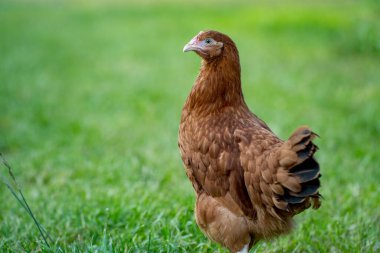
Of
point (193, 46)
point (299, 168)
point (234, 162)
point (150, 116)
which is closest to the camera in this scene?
point (299, 168)

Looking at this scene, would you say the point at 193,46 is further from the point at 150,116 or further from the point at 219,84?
the point at 150,116

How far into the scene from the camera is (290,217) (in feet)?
10.4

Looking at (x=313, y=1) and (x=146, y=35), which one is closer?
(x=146, y=35)

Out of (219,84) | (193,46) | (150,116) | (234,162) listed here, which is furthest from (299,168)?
(150,116)

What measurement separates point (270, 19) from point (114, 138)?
846cm

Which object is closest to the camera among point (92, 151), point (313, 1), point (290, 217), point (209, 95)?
point (290, 217)

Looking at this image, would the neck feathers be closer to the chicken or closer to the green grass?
the chicken

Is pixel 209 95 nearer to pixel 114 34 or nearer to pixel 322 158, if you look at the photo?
pixel 322 158

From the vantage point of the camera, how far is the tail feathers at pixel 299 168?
9.17ft

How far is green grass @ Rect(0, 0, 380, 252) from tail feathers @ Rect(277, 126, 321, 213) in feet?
3.32

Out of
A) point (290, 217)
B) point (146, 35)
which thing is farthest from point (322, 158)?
point (146, 35)

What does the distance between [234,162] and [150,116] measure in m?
4.53

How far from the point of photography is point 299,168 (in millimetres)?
2840

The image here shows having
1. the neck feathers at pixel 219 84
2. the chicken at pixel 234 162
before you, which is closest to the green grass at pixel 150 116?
the chicken at pixel 234 162
